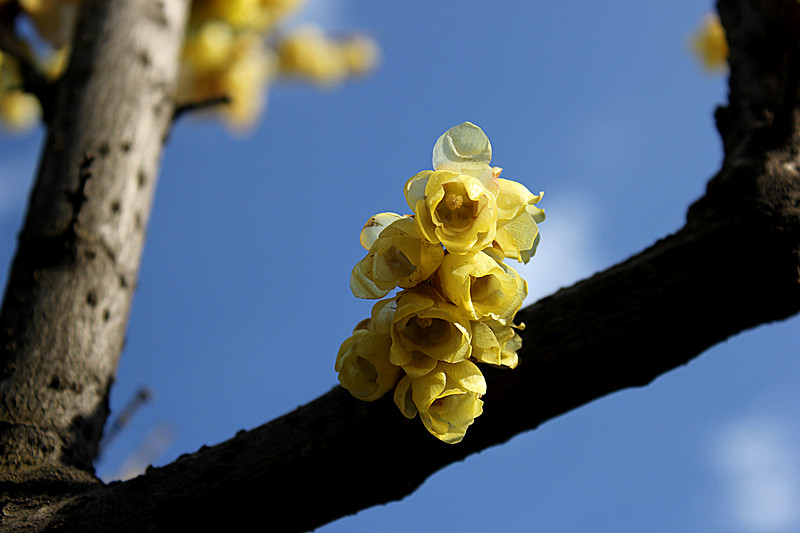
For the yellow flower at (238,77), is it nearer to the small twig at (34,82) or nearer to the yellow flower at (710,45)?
the small twig at (34,82)

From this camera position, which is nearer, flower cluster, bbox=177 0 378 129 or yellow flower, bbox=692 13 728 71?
flower cluster, bbox=177 0 378 129

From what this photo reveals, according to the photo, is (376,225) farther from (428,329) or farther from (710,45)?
(710,45)

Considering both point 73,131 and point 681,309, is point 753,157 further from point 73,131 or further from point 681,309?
point 73,131

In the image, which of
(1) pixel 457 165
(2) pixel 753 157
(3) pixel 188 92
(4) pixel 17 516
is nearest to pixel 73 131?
(4) pixel 17 516

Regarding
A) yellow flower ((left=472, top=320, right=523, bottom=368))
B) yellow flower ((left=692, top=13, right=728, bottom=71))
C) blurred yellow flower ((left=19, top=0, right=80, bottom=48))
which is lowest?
yellow flower ((left=472, top=320, right=523, bottom=368))

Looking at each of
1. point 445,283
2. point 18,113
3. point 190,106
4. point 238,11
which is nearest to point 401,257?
point 445,283

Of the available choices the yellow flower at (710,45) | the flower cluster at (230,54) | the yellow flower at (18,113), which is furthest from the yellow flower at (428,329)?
the yellow flower at (18,113)

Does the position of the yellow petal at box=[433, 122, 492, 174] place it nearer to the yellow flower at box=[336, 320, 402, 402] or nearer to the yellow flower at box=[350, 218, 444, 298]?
the yellow flower at box=[350, 218, 444, 298]

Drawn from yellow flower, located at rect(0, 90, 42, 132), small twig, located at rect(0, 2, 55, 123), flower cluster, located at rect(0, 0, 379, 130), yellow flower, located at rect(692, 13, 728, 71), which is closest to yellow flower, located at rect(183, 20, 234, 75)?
flower cluster, located at rect(0, 0, 379, 130)
